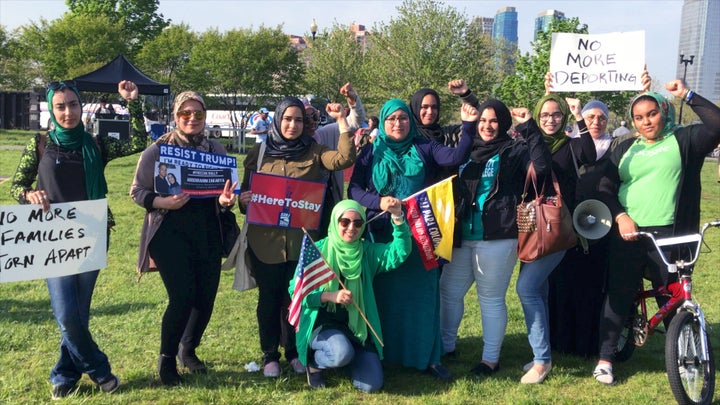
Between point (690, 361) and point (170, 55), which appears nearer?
point (690, 361)

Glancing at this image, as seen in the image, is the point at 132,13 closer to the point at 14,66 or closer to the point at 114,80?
the point at 14,66

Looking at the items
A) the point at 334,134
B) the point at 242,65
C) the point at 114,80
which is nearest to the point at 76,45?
the point at 242,65

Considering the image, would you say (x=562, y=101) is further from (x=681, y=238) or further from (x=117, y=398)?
(x=117, y=398)

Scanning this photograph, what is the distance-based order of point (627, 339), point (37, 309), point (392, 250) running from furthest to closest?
point (37, 309) → point (627, 339) → point (392, 250)

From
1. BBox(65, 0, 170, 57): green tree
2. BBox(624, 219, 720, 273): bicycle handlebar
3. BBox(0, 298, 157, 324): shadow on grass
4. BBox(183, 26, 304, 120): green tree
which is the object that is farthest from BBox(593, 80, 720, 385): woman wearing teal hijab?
BBox(65, 0, 170, 57): green tree

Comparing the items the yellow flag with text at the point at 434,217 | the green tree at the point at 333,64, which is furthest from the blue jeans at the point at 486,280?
the green tree at the point at 333,64

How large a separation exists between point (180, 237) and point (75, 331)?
0.88 metres

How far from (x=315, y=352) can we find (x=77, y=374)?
163 cm

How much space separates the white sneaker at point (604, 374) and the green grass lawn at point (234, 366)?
2.0 inches

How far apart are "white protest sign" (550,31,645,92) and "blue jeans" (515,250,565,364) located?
2349 millimetres

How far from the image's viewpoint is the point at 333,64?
48094 millimetres

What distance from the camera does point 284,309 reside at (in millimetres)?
4895

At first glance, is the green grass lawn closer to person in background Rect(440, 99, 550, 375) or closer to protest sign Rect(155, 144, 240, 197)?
person in background Rect(440, 99, 550, 375)

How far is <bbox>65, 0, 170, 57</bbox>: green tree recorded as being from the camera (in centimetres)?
4944
